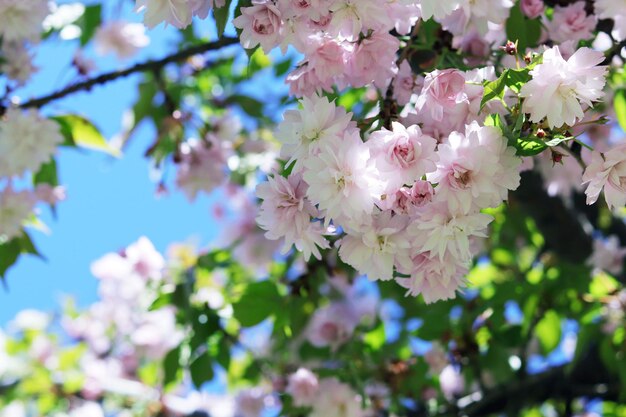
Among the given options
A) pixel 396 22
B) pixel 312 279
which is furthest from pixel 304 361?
pixel 396 22

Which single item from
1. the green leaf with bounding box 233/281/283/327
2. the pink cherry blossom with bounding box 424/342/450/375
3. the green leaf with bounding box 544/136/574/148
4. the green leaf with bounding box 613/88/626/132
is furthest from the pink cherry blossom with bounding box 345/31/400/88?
the pink cherry blossom with bounding box 424/342/450/375

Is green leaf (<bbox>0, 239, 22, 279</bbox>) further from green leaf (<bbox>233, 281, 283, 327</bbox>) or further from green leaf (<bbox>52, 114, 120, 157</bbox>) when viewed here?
green leaf (<bbox>233, 281, 283, 327</bbox>)

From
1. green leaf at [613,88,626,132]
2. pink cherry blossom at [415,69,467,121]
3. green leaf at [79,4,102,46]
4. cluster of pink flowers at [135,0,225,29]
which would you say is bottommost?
green leaf at [613,88,626,132]

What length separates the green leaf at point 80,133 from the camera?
7.48ft

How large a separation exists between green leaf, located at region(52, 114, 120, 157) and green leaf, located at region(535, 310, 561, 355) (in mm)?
1269

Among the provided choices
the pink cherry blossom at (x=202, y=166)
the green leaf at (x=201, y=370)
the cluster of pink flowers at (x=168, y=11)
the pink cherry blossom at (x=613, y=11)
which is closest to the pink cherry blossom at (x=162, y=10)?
the cluster of pink flowers at (x=168, y=11)

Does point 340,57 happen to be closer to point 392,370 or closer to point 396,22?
point 396,22

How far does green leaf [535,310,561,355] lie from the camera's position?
2.40 metres

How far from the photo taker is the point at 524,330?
2324mm

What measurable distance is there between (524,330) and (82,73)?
1417mm

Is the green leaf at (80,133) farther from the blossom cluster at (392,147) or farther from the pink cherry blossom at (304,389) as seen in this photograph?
the blossom cluster at (392,147)

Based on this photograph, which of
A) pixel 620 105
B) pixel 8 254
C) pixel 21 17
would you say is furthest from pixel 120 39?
pixel 620 105

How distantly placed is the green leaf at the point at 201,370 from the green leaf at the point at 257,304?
247 mm

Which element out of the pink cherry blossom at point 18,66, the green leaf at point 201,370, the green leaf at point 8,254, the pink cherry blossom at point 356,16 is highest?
the pink cherry blossom at point 356,16
